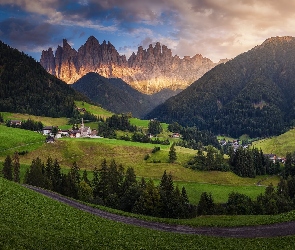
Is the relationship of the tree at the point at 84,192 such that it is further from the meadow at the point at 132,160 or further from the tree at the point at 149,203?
the meadow at the point at 132,160

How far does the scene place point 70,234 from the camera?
1697 inches

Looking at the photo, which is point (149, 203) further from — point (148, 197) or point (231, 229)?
point (231, 229)

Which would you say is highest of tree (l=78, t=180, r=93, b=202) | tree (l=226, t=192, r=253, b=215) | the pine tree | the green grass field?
the green grass field

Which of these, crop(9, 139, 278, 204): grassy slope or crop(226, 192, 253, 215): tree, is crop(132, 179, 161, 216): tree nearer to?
crop(226, 192, 253, 215): tree

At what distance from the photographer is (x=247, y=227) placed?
59969 millimetres

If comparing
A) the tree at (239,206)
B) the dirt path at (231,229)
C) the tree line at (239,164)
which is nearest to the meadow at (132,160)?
the tree line at (239,164)

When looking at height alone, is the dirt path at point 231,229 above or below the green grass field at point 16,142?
below

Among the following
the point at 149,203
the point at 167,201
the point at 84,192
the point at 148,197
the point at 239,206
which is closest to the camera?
the point at 149,203

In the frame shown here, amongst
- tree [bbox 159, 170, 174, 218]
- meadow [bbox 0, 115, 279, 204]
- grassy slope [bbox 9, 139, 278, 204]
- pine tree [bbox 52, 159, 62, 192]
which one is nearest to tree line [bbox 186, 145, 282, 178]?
meadow [bbox 0, 115, 279, 204]

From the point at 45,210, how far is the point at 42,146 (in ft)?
456

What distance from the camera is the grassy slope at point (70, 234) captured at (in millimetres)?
36344

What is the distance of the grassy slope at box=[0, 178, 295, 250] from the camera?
1431 inches

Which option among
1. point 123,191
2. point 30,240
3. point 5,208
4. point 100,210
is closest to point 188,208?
point 123,191

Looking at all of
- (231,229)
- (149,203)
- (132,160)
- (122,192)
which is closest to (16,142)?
(132,160)
